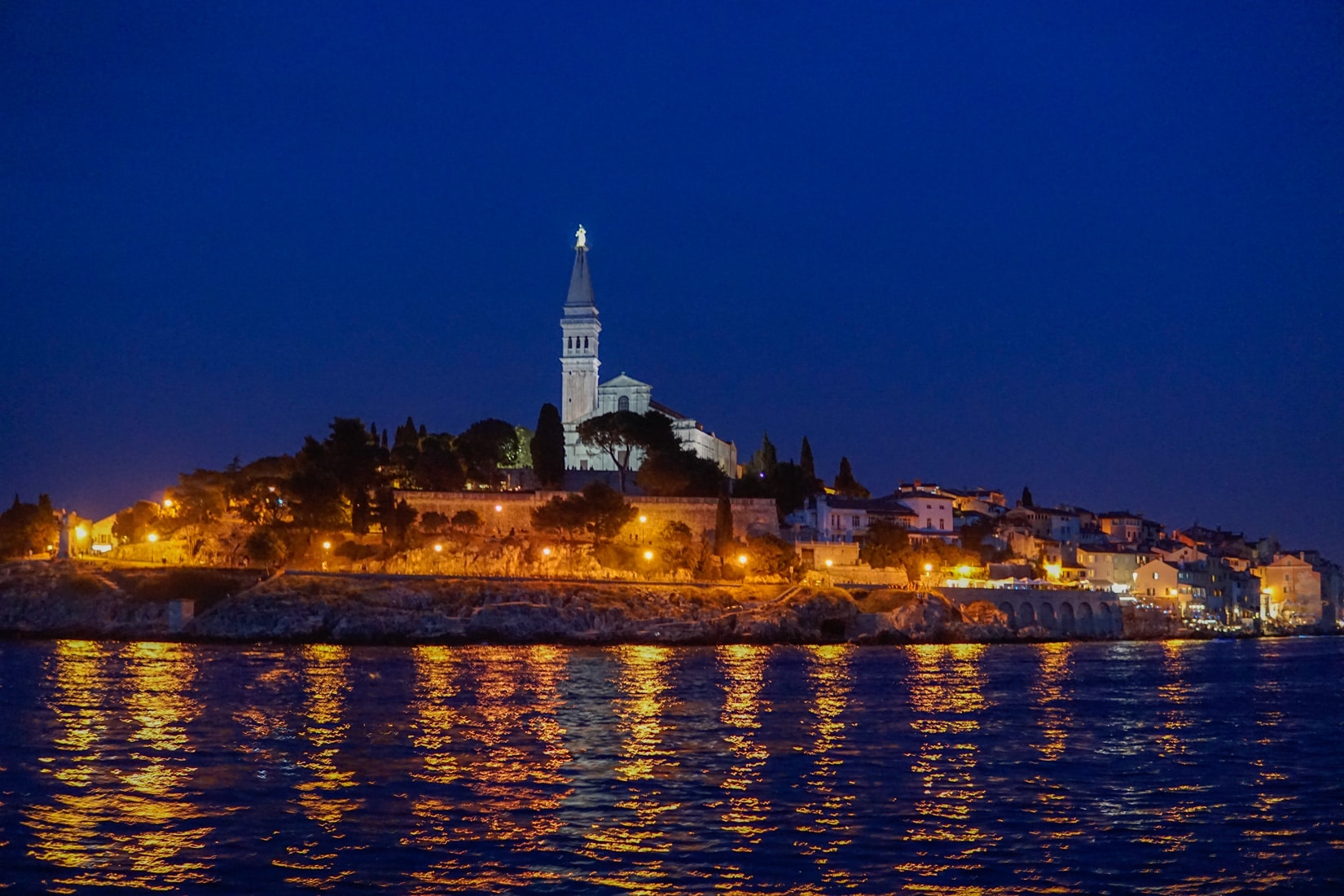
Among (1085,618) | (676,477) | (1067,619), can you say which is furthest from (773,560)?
(1085,618)

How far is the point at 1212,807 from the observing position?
701 inches

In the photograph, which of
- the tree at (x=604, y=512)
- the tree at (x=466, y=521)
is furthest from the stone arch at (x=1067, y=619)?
the tree at (x=466, y=521)

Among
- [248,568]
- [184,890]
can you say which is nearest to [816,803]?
[184,890]

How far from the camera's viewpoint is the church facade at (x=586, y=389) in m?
98.4

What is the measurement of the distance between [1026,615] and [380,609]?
38.5 metres

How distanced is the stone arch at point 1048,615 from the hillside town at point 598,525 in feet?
0.59

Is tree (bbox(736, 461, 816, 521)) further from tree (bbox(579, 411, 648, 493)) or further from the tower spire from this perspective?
the tower spire

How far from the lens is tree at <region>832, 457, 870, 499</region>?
105 m

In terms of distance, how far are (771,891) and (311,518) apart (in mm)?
55013

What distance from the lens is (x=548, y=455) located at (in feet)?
265

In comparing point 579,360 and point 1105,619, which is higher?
point 579,360

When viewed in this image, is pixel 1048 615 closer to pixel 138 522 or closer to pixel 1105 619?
pixel 1105 619

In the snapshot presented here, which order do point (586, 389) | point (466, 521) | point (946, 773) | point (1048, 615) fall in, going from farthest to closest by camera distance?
point (586, 389), point (1048, 615), point (466, 521), point (946, 773)

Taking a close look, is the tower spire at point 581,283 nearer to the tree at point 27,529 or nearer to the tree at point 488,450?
the tree at point 488,450
